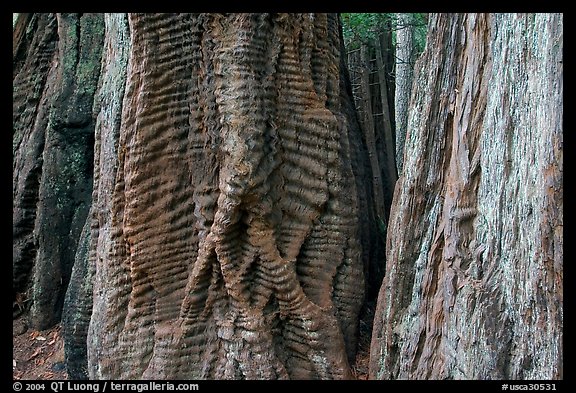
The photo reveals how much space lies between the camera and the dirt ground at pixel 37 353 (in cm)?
433

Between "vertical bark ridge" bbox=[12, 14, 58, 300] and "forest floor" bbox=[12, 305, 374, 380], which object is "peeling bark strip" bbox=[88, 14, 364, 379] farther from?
"vertical bark ridge" bbox=[12, 14, 58, 300]

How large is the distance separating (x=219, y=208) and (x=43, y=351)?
2.70 metres

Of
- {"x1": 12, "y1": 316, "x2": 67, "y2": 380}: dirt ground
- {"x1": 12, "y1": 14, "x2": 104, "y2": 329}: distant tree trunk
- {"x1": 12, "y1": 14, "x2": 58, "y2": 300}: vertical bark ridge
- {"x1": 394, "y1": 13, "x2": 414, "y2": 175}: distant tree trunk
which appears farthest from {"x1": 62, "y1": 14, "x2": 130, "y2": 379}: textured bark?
{"x1": 394, "y1": 13, "x2": 414, "y2": 175}: distant tree trunk

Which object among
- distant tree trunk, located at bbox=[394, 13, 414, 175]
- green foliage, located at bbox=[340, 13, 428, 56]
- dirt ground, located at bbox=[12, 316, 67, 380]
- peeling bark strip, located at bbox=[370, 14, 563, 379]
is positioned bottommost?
dirt ground, located at bbox=[12, 316, 67, 380]

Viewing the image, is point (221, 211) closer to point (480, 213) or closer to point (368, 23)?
point (480, 213)

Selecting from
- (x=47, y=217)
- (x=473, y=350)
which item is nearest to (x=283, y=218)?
(x=473, y=350)

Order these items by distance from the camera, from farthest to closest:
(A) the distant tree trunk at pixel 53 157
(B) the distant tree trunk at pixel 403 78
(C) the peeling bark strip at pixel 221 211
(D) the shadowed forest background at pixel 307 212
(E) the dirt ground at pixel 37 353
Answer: (B) the distant tree trunk at pixel 403 78 < (A) the distant tree trunk at pixel 53 157 < (E) the dirt ground at pixel 37 353 < (C) the peeling bark strip at pixel 221 211 < (D) the shadowed forest background at pixel 307 212

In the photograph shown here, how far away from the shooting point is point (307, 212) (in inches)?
131

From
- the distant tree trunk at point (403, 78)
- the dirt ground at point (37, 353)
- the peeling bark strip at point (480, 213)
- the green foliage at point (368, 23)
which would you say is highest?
the green foliage at point (368, 23)

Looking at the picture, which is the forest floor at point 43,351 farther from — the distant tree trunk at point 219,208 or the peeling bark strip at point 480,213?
the peeling bark strip at point 480,213

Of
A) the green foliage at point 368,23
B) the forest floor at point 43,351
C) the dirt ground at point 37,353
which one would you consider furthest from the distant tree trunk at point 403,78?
the dirt ground at point 37,353

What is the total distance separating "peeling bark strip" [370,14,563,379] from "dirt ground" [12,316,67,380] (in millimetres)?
2848

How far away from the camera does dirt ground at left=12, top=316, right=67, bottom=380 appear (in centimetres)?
433

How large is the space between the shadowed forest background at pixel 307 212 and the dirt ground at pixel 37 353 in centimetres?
7
